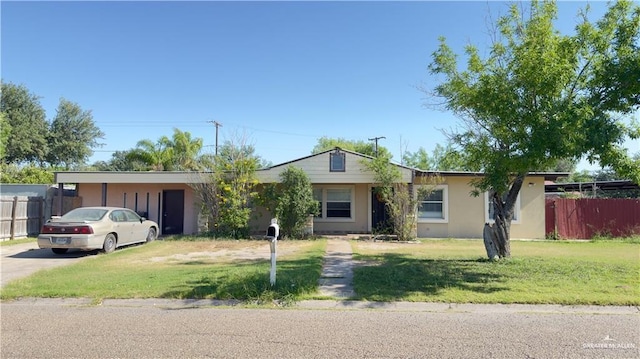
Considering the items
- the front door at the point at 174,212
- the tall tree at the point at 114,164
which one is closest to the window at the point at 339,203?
the front door at the point at 174,212

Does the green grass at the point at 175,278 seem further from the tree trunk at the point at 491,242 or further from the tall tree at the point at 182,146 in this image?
the tall tree at the point at 182,146

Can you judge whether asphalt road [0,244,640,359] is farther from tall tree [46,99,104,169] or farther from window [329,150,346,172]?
tall tree [46,99,104,169]

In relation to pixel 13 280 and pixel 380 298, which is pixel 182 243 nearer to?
pixel 13 280

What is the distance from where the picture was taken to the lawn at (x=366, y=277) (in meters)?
6.77

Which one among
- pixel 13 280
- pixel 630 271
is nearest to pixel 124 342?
pixel 13 280

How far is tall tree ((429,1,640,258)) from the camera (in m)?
7.05

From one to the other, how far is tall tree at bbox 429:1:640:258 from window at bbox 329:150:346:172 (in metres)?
8.68

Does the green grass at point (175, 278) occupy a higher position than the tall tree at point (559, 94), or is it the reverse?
the tall tree at point (559, 94)

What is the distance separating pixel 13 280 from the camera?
8.05m

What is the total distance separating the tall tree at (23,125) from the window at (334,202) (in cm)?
2343

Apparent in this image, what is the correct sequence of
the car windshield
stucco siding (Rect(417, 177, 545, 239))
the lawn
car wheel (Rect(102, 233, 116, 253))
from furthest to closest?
stucco siding (Rect(417, 177, 545, 239)), car wheel (Rect(102, 233, 116, 253)), the car windshield, the lawn

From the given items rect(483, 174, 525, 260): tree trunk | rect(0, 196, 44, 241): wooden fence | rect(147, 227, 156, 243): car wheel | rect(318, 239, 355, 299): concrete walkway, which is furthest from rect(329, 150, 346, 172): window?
rect(0, 196, 44, 241): wooden fence

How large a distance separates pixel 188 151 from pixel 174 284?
84.3ft

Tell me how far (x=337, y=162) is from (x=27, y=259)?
11.3 m
